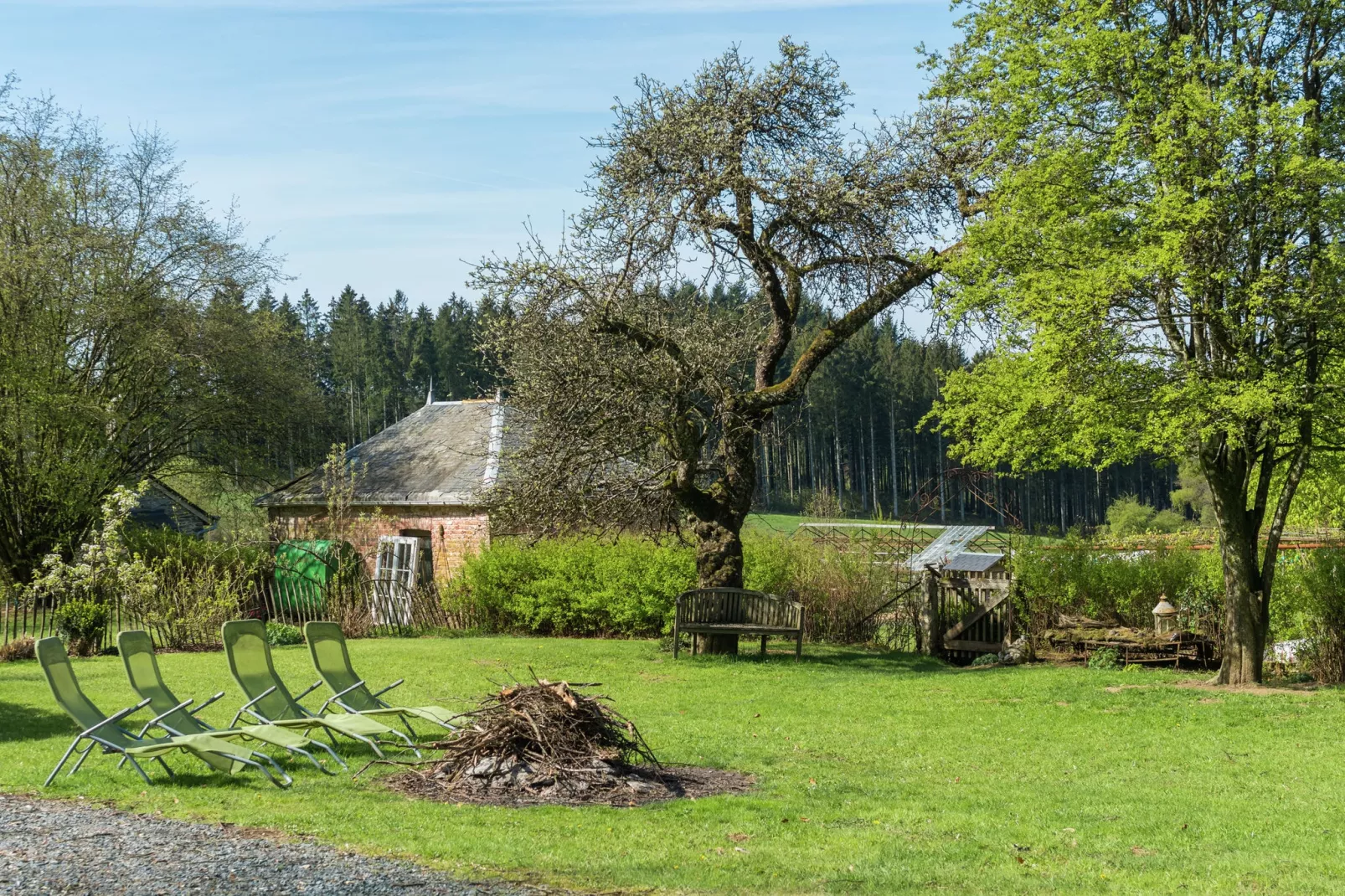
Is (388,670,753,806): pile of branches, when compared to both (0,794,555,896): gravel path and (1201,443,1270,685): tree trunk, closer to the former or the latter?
(0,794,555,896): gravel path

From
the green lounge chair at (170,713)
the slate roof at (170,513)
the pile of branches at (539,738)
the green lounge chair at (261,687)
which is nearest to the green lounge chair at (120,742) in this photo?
the green lounge chair at (170,713)

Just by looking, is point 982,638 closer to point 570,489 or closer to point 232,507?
point 570,489

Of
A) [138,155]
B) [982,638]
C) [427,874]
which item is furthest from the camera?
[138,155]

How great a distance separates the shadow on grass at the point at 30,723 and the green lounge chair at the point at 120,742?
182 cm

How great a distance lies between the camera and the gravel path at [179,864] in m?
5.39

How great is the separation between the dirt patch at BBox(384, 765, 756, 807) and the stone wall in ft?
51.8

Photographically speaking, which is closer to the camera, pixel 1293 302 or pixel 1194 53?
pixel 1293 302

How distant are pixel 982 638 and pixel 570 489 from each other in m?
6.41

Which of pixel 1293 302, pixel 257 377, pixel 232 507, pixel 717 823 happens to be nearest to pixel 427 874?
pixel 717 823

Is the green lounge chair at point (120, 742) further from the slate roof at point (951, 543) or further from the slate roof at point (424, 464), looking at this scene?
the slate roof at point (951, 543)

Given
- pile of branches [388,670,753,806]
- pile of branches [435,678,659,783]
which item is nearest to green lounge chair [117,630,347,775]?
pile of branches [388,670,753,806]

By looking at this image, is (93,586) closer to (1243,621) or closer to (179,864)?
(179,864)

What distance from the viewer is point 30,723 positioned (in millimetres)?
10656

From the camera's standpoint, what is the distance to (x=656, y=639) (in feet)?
63.8
